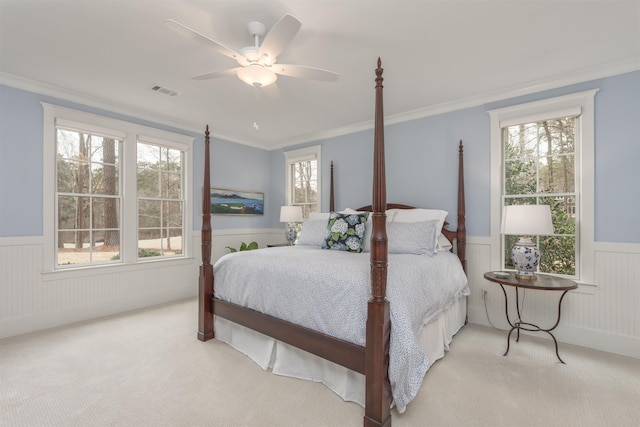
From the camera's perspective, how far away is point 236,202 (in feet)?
17.0

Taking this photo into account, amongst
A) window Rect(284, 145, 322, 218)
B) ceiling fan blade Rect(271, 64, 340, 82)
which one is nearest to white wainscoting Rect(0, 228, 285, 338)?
window Rect(284, 145, 322, 218)

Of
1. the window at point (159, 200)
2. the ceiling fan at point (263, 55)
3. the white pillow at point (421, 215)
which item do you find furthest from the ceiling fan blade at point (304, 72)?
the window at point (159, 200)

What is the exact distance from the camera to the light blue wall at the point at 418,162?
276cm

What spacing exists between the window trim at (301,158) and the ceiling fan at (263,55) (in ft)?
8.59

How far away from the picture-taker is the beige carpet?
183 cm

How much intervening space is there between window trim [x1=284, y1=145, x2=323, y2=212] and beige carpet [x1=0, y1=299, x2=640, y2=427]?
2938 mm

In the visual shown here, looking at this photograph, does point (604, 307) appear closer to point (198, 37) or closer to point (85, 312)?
point (198, 37)

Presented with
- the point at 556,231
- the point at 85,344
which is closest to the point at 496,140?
the point at 556,231

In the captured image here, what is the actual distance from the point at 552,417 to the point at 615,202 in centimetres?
206

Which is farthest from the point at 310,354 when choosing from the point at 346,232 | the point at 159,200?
the point at 159,200

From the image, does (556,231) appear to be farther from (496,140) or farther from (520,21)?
(520,21)

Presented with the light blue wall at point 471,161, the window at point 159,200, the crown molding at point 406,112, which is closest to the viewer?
the light blue wall at point 471,161

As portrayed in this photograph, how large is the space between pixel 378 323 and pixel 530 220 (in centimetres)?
182

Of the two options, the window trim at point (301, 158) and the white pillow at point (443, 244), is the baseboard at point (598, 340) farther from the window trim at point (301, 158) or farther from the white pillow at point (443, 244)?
the window trim at point (301, 158)
